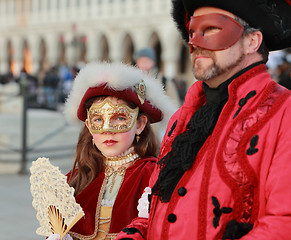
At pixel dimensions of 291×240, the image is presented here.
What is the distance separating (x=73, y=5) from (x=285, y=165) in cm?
4544

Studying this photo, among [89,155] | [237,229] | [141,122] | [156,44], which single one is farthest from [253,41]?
[156,44]

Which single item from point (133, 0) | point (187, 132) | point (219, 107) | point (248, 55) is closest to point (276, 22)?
point (248, 55)

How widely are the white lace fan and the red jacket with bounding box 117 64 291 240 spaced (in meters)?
0.71

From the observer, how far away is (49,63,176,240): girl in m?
2.99

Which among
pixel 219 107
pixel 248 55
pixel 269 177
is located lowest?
pixel 269 177

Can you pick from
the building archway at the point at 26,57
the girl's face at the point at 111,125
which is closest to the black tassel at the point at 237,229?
the girl's face at the point at 111,125

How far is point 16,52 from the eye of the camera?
51.1 meters

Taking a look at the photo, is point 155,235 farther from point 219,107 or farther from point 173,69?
point 173,69

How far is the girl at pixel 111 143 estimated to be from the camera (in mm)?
2986

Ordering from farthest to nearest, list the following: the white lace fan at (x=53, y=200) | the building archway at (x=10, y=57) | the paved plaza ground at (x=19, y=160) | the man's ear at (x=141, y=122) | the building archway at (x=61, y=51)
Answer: the building archway at (x=10, y=57) < the building archway at (x=61, y=51) < the paved plaza ground at (x=19, y=160) < the man's ear at (x=141, y=122) < the white lace fan at (x=53, y=200)

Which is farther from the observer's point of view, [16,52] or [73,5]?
[16,52]

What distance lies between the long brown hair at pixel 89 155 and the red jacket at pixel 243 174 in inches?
45.0

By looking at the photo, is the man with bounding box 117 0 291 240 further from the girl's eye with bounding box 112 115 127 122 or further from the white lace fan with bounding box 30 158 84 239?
the girl's eye with bounding box 112 115 127 122

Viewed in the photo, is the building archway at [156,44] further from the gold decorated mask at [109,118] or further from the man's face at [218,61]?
the man's face at [218,61]
